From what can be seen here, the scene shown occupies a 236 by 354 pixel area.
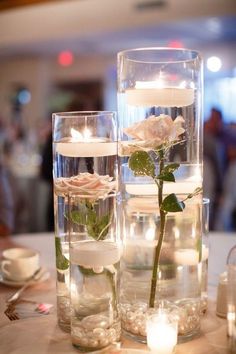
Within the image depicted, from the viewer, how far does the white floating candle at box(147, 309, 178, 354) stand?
0.82m

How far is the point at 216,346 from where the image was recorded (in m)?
0.88

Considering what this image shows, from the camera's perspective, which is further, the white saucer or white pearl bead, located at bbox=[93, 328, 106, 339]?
the white saucer

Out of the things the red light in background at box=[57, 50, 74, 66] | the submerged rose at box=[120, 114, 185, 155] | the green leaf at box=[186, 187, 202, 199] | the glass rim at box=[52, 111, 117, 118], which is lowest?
the green leaf at box=[186, 187, 202, 199]

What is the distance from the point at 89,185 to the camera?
87 centimetres

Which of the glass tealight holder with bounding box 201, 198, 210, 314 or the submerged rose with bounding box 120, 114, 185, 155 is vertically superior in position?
the submerged rose with bounding box 120, 114, 185, 155

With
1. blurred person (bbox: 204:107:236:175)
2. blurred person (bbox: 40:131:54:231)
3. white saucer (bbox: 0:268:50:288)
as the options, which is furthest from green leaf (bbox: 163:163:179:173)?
blurred person (bbox: 204:107:236:175)

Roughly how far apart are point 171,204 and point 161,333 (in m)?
0.21

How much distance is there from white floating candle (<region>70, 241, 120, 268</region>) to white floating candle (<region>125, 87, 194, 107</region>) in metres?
0.25

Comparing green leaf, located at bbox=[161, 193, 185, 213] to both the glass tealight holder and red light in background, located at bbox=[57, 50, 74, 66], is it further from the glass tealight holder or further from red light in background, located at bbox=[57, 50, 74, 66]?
red light in background, located at bbox=[57, 50, 74, 66]

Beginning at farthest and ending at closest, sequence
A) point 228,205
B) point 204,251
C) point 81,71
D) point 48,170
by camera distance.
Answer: point 81,71 → point 228,205 → point 48,170 → point 204,251

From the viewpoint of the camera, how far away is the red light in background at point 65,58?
273 inches

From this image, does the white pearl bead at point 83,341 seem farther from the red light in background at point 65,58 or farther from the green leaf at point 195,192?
the red light in background at point 65,58

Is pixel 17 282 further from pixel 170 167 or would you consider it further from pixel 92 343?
pixel 170 167

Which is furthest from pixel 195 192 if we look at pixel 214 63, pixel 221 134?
pixel 214 63
